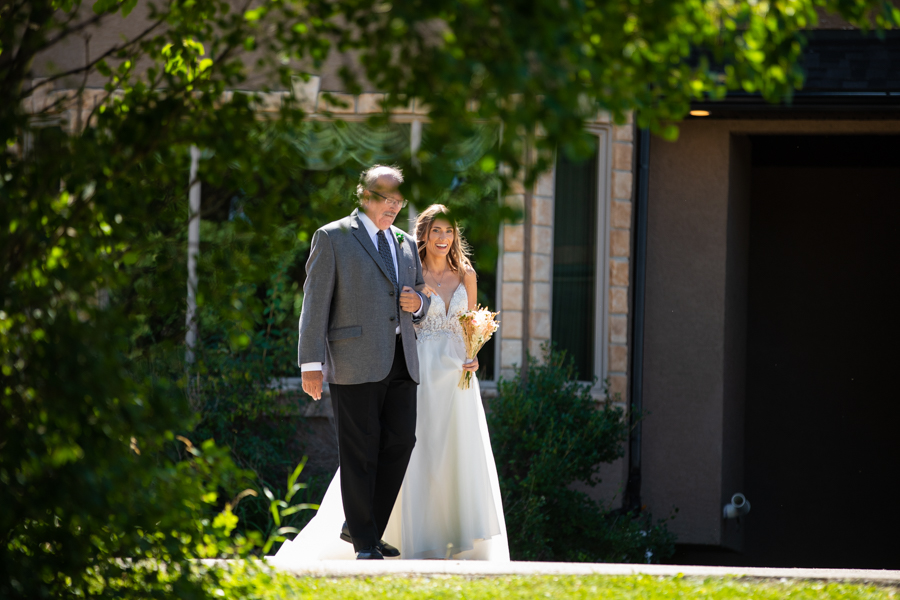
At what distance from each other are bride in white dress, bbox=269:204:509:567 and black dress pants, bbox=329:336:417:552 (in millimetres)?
347

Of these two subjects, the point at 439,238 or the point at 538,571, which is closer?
the point at 538,571

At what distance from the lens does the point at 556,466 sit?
6.79 m

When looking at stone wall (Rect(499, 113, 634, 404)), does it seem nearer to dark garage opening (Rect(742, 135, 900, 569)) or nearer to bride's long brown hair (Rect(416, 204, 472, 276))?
bride's long brown hair (Rect(416, 204, 472, 276))

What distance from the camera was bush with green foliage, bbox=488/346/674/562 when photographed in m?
6.71

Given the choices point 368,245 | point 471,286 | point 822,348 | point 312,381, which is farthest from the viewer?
point 822,348

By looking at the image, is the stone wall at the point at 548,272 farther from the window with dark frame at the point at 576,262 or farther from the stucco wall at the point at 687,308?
the stucco wall at the point at 687,308

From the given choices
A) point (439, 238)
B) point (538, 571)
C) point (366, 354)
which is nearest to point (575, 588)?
point (538, 571)

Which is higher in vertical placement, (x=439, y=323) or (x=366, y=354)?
(x=439, y=323)

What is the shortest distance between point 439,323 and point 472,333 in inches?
10.8

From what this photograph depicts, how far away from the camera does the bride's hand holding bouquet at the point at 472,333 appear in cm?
552

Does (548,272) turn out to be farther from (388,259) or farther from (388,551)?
(388,551)

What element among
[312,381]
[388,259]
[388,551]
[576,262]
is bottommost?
[388,551]

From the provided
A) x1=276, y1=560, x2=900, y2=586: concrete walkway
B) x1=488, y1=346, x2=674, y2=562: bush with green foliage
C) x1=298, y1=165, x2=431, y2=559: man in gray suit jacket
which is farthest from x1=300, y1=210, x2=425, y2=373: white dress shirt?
x1=488, y1=346, x2=674, y2=562: bush with green foliage

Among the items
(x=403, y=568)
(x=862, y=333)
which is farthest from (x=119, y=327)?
(x=862, y=333)
